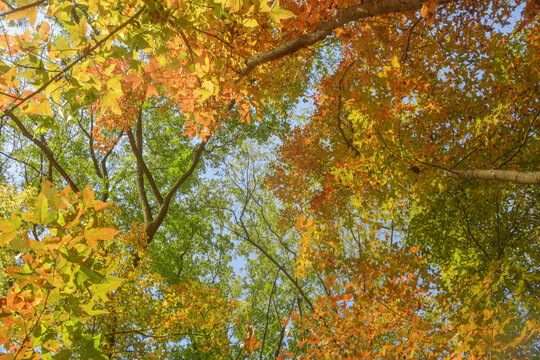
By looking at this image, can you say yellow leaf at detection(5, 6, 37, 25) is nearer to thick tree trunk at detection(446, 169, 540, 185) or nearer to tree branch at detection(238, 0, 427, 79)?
tree branch at detection(238, 0, 427, 79)

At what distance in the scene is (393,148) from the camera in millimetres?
3975

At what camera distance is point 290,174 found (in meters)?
9.96

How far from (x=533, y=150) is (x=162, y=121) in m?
11.9

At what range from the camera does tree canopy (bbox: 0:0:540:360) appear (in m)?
1.85

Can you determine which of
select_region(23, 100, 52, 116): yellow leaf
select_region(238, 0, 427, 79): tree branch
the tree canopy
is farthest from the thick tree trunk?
select_region(23, 100, 52, 116): yellow leaf

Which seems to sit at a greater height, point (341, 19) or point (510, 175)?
point (341, 19)

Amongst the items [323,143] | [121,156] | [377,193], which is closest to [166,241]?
[121,156]

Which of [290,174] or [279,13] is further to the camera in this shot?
[290,174]

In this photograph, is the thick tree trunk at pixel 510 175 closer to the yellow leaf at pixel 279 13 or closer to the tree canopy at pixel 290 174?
the tree canopy at pixel 290 174

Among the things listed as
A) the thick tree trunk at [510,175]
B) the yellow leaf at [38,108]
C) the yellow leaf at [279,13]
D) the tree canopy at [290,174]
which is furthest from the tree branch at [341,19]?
the thick tree trunk at [510,175]

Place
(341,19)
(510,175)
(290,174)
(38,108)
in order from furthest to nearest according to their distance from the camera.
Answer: (290,174)
(510,175)
(341,19)
(38,108)

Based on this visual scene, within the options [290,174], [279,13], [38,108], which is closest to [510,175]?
[279,13]

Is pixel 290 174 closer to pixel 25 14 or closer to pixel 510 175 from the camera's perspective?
pixel 510 175

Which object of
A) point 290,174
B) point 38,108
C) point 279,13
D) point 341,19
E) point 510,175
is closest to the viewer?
point 279,13
